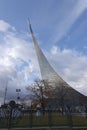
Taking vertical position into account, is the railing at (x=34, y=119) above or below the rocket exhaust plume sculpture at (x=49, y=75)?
below

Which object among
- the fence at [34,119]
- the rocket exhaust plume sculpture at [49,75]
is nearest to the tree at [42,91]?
the rocket exhaust plume sculpture at [49,75]

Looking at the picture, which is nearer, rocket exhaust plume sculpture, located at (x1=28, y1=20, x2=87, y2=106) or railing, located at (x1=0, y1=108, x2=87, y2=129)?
railing, located at (x1=0, y1=108, x2=87, y2=129)

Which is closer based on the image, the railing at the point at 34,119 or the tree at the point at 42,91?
the railing at the point at 34,119

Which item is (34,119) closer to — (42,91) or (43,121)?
(43,121)

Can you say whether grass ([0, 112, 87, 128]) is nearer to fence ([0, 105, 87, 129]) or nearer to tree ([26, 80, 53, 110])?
fence ([0, 105, 87, 129])

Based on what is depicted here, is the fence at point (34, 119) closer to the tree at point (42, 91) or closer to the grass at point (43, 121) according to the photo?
the grass at point (43, 121)

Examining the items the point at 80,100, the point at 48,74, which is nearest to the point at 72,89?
the point at 80,100

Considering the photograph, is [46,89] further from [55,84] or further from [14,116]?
[14,116]

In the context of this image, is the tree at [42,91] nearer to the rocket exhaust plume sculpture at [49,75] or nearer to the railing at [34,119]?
the rocket exhaust plume sculpture at [49,75]

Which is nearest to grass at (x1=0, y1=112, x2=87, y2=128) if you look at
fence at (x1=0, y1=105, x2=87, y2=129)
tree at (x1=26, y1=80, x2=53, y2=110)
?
fence at (x1=0, y1=105, x2=87, y2=129)

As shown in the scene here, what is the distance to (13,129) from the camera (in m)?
13.3

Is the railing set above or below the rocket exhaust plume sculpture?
below

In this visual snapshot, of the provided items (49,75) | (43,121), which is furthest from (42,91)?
(43,121)

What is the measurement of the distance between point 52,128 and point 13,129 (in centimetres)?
200
